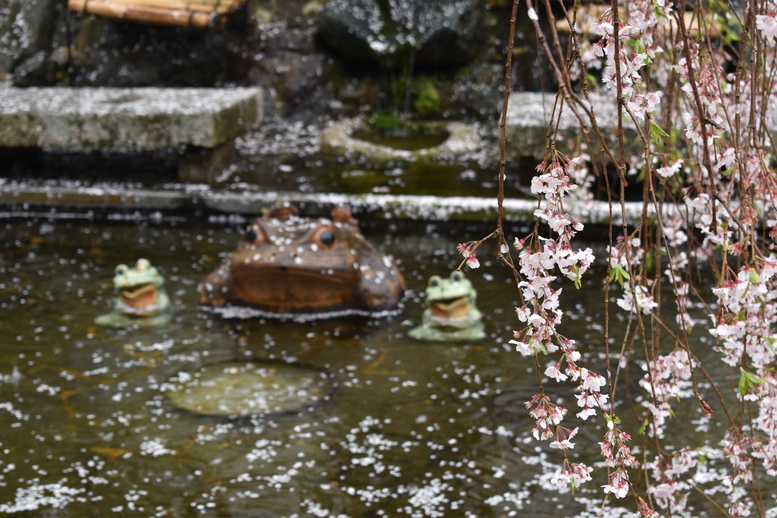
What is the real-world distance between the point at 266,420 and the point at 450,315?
1141mm

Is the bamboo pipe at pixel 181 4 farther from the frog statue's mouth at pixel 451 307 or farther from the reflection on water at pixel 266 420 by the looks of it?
the frog statue's mouth at pixel 451 307

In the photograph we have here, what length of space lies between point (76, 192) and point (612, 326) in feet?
11.3

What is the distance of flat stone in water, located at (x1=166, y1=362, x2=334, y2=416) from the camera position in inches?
141

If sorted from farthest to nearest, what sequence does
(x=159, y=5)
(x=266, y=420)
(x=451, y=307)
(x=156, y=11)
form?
(x=159, y=5), (x=156, y=11), (x=451, y=307), (x=266, y=420)

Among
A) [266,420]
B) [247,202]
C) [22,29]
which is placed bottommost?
[266,420]

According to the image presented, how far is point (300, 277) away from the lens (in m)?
4.45

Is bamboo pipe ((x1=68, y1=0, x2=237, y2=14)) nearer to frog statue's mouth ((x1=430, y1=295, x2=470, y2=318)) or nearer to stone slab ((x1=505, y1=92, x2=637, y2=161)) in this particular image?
stone slab ((x1=505, y1=92, x2=637, y2=161))

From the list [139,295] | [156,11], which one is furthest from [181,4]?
[139,295]

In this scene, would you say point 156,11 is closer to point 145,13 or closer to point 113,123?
point 145,13

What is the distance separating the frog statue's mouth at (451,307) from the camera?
4277mm

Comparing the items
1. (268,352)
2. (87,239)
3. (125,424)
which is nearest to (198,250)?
(87,239)

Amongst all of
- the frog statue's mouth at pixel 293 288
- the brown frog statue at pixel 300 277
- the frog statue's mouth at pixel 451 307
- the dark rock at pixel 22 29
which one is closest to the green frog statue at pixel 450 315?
the frog statue's mouth at pixel 451 307

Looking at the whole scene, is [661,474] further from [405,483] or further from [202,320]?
[202,320]

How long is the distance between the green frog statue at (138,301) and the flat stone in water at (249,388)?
64 cm
